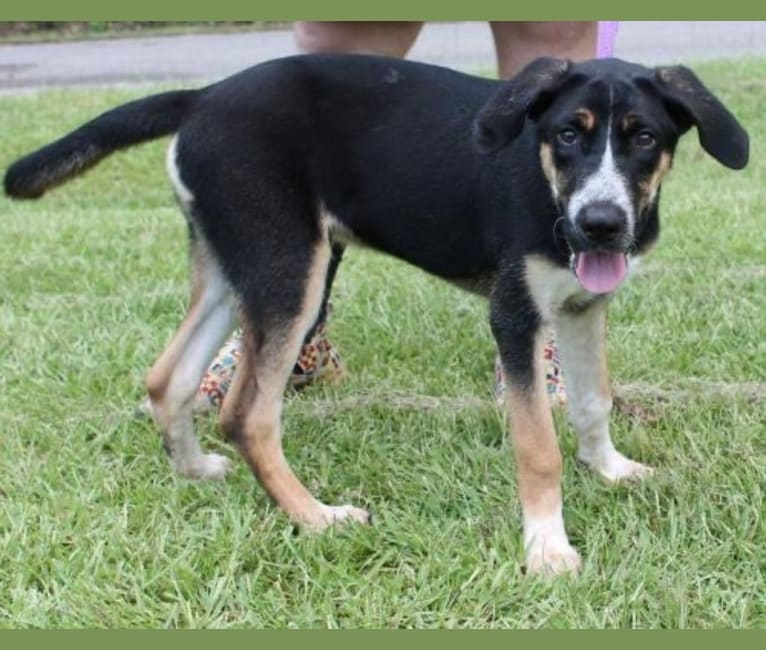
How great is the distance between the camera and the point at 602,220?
2594 mm

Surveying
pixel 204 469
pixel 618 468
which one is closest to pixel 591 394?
pixel 618 468

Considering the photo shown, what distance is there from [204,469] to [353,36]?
5.23 ft

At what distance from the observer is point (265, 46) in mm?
16422

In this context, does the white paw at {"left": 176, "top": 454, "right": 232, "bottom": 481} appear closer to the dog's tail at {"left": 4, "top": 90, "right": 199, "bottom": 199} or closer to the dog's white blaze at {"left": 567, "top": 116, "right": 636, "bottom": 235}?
the dog's tail at {"left": 4, "top": 90, "right": 199, "bottom": 199}

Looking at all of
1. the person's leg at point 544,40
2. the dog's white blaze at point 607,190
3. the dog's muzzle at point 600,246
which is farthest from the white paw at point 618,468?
the person's leg at point 544,40

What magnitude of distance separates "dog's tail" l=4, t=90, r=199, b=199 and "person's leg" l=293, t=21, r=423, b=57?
0.84m

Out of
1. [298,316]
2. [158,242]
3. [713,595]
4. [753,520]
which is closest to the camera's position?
[713,595]

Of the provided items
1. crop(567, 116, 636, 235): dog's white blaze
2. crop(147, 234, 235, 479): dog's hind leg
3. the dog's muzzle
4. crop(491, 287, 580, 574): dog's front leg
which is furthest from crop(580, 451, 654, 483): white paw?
crop(147, 234, 235, 479): dog's hind leg

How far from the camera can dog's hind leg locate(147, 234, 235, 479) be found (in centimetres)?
332

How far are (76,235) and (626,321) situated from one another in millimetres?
3158

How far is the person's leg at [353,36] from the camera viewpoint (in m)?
3.90

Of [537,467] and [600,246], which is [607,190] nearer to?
[600,246]

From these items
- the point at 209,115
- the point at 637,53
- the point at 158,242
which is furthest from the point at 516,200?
the point at 637,53

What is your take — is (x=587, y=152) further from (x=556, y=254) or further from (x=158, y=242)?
(x=158, y=242)
